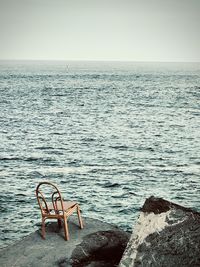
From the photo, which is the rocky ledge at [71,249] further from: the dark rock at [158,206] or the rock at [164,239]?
the dark rock at [158,206]

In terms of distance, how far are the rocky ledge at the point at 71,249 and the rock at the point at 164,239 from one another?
0.78 meters

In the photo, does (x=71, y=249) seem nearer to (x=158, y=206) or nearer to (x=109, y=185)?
(x=158, y=206)

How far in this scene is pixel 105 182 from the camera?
15.7m

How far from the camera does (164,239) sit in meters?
5.16

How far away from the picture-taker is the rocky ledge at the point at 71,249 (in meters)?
5.78

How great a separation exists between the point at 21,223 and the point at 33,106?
34.6m

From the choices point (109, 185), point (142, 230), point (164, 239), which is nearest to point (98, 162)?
point (109, 185)

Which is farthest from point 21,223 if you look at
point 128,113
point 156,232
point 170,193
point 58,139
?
point 128,113

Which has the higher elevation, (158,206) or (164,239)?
(158,206)

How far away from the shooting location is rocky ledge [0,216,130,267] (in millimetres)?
5777

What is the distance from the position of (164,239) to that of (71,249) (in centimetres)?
172

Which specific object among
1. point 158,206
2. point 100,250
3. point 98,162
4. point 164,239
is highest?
point 158,206

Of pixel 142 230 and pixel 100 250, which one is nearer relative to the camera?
pixel 142 230

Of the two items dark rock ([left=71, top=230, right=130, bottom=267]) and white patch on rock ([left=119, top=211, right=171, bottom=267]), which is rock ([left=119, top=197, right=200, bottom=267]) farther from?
dark rock ([left=71, top=230, right=130, bottom=267])
